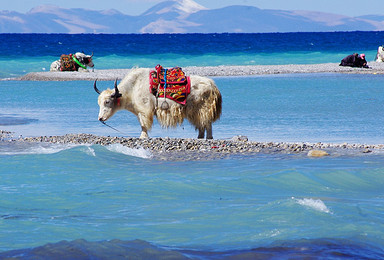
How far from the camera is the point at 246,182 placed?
22.8 ft

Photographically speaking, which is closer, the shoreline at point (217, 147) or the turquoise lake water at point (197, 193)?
the turquoise lake water at point (197, 193)

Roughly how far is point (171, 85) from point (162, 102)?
0.89 ft

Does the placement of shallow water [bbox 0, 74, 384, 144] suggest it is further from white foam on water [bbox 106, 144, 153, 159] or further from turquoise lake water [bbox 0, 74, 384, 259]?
white foam on water [bbox 106, 144, 153, 159]

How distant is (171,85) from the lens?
31.0 feet

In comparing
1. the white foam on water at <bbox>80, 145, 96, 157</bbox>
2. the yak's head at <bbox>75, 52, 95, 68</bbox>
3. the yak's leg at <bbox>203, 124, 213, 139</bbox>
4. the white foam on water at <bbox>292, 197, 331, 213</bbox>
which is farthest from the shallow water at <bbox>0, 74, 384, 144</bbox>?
the yak's head at <bbox>75, 52, 95, 68</bbox>

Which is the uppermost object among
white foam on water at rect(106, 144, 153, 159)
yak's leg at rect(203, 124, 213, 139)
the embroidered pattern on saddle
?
the embroidered pattern on saddle

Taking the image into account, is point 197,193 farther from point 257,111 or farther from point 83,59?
point 83,59

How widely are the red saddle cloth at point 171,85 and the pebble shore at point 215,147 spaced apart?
0.67 meters

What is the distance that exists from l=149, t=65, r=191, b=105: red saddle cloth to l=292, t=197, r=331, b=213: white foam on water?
3.75 metres

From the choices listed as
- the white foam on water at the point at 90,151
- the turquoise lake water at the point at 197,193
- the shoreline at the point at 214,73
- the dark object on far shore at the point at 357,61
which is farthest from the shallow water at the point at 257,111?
the dark object on far shore at the point at 357,61

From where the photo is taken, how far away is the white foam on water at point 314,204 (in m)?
5.72

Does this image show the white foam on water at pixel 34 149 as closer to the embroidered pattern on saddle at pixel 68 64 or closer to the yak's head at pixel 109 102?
the yak's head at pixel 109 102

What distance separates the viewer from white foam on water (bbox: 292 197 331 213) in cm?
572

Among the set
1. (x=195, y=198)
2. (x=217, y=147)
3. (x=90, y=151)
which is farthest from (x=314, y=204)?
(x=90, y=151)
